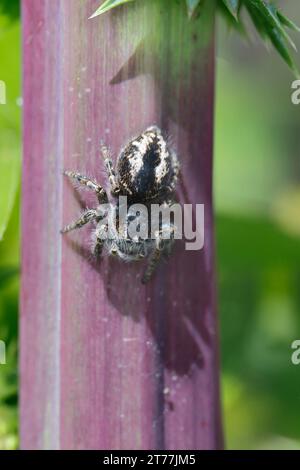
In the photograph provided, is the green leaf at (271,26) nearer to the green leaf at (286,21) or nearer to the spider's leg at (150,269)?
the green leaf at (286,21)

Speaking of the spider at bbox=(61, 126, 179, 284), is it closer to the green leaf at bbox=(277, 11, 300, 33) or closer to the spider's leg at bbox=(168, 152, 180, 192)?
the spider's leg at bbox=(168, 152, 180, 192)

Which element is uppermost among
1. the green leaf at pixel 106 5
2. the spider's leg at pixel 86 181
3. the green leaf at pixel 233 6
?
the green leaf at pixel 233 6

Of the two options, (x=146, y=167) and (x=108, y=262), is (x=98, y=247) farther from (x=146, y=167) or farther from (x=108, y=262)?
(x=146, y=167)

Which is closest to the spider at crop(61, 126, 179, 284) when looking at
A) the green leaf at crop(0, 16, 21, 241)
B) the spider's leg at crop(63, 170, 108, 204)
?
the spider's leg at crop(63, 170, 108, 204)

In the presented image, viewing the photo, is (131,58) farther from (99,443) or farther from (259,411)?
(259,411)

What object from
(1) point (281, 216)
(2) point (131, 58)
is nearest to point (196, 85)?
(2) point (131, 58)

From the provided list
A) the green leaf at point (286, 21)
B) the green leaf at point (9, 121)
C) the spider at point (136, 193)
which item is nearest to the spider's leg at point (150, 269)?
the spider at point (136, 193)

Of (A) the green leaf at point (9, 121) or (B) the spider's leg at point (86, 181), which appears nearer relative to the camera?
(B) the spider's leg at point (86, 181)
